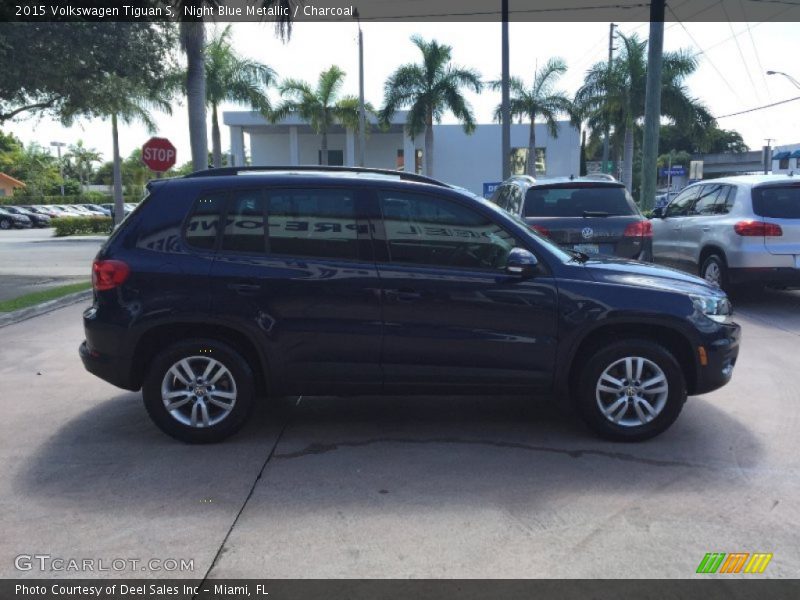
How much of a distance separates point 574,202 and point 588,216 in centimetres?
27

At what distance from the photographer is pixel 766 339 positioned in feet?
27.1

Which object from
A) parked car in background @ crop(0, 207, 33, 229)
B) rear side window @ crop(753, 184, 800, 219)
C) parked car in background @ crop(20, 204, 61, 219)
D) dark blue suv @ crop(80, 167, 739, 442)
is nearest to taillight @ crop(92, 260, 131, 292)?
dark blue suv @ crop(80, 167, 739, 442)

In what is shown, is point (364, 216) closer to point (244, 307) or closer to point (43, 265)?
point (244, 307)

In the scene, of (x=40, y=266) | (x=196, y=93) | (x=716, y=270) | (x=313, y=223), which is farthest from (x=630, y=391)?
(x=40, y=266)

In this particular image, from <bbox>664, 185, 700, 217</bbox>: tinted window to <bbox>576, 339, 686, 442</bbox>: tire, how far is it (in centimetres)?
724

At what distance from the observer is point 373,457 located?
4805 mm

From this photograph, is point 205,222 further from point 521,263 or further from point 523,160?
point 523,160

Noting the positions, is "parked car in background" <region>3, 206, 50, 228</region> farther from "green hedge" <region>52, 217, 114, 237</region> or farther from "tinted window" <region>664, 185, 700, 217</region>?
"tinted window" <region>664, 185, 700, 217</region>

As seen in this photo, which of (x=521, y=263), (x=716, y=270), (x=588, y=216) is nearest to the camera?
(x=521, y=263)

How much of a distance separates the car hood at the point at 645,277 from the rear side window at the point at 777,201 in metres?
5.13

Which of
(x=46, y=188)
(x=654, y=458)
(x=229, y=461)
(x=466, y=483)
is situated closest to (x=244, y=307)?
(x=229, y=461)

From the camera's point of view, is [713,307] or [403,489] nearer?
[403,489]

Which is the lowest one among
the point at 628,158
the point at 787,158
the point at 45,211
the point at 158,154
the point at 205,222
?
the point at 45,211
